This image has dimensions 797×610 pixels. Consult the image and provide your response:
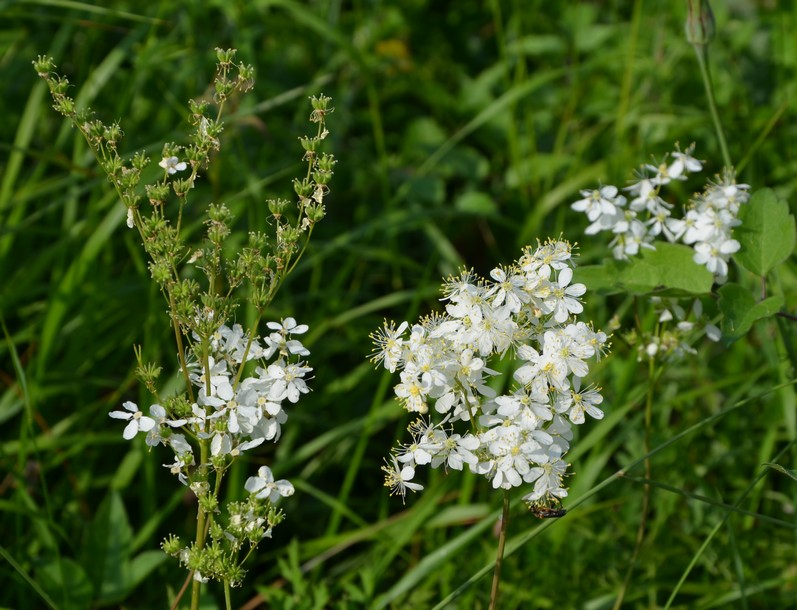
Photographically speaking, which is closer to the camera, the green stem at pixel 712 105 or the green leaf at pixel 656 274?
the green leaf at pixel 656 274

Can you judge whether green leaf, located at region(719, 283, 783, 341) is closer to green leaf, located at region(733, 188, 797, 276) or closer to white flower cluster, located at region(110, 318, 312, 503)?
green leaf, located at region(733, 188, 797, 276)

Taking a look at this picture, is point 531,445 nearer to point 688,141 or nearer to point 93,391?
point 93,391

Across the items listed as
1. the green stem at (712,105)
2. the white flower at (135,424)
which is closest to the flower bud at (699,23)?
the green stem at (712,105)

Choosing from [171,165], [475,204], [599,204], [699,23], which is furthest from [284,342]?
[475,204]

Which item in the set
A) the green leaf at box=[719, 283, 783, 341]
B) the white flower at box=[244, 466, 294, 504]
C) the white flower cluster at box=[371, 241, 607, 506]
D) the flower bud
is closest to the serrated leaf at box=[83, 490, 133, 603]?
the white flower at box=[244, 466, 294, 504]

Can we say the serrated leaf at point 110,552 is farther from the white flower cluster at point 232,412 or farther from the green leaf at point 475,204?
the green leaf at point 475,204

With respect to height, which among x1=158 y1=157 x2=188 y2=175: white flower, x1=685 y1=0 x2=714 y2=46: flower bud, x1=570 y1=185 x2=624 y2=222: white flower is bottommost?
x1=158 y1=157 x2=188 y2=175: white flower
